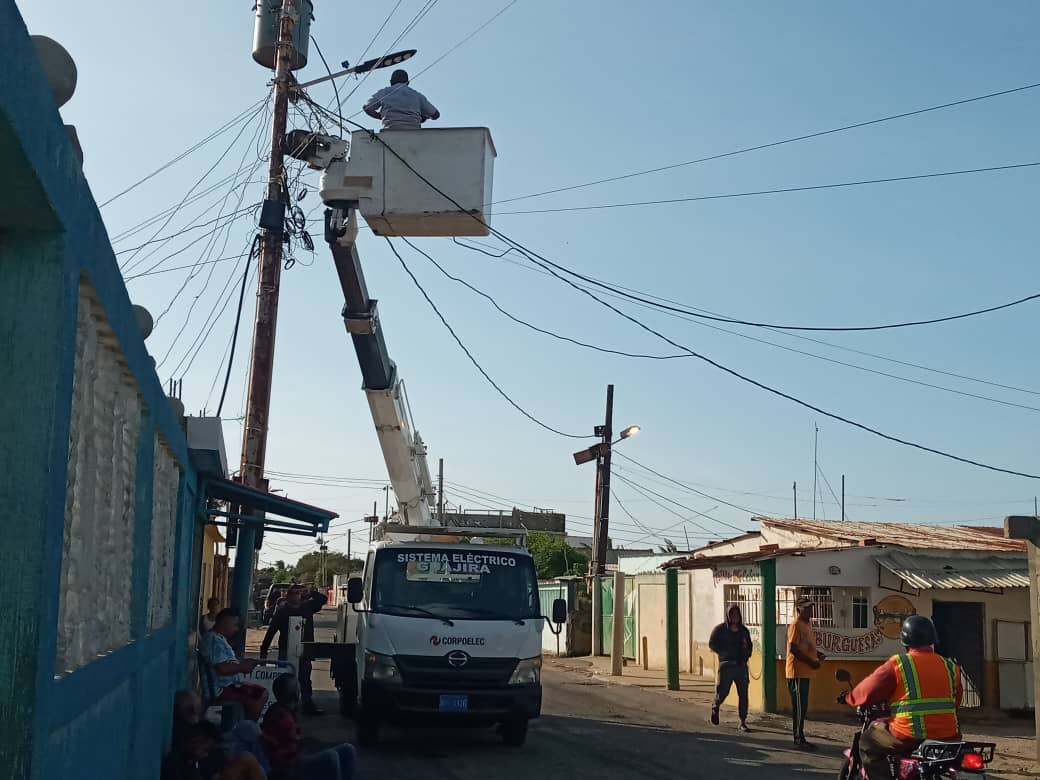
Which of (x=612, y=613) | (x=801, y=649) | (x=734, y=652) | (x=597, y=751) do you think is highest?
(x=801, y=649)

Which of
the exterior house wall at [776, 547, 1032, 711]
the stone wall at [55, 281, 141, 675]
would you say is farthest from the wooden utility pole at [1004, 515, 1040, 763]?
the stone wall at [55, 281, 141, 675]

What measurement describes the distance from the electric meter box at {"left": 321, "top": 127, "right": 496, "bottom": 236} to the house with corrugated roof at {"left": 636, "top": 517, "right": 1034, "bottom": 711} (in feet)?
24.0

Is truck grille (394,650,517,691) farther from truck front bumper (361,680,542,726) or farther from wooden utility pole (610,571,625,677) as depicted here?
wooden utility pole (610,571,625,677)

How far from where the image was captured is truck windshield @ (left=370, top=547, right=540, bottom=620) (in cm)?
1242

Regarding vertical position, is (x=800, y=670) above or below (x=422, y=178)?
below

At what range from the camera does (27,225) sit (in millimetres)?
3982

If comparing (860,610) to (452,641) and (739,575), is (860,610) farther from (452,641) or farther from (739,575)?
(452,641)

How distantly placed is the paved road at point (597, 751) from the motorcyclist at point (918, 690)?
396cm

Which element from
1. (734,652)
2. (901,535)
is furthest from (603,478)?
(734,652)

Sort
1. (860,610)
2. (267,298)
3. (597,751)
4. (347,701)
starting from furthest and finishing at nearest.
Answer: (860,610) < (347,701) < (267,298) < (597,751)

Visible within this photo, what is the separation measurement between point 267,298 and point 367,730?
213 inches

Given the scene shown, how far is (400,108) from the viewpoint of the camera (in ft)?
44.0

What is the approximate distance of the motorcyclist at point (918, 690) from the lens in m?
6.98

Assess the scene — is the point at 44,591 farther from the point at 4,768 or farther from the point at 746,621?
the point at 746,621
